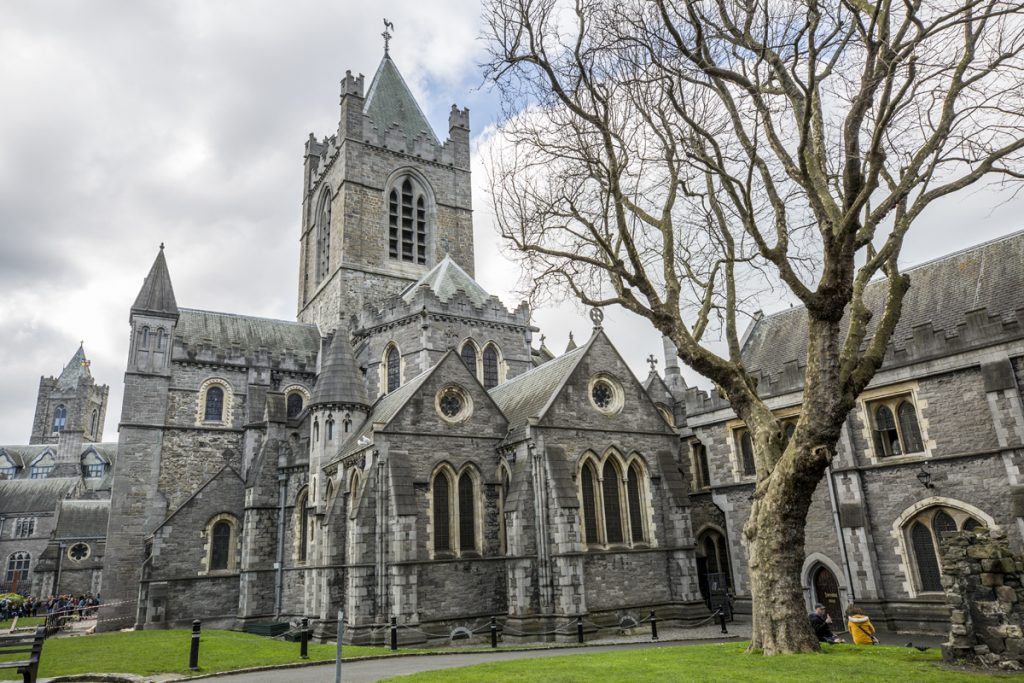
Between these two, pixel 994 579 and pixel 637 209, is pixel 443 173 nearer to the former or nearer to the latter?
pixel 637 209

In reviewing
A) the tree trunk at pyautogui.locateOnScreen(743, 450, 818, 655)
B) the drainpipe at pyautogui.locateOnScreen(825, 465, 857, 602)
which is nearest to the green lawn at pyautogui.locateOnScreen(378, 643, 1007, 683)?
the tree trunk at pyautogui.locateOnScreen(743, 450, 818, 655)

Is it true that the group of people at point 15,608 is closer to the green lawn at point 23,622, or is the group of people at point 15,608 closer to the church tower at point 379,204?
the green lawn at point 23,622

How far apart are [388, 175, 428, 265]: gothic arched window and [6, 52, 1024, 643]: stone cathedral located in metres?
7.01

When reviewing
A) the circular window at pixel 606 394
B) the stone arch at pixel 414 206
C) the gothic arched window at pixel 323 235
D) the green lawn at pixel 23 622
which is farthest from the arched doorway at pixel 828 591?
the green lawn at pixel 23 622

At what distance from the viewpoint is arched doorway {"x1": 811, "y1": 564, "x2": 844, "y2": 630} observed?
786 inches

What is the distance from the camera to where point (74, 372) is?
91625mm

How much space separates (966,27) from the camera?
10.9 meters

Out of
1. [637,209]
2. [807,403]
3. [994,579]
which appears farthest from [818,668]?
[637,209]

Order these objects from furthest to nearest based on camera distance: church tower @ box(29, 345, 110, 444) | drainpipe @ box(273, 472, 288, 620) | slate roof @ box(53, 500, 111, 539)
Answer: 1. church tower @ box(29, 345, 110, 444)
2. slate roof @ box(53, 500, 111, 539)
3. drainpipe @ box(273, 472, 288, 620)

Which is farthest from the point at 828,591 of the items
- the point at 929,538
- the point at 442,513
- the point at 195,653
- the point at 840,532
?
the point at 195,653

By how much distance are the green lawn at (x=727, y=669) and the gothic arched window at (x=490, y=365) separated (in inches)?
762

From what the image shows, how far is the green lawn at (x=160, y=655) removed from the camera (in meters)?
13.3

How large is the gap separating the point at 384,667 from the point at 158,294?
25927mm

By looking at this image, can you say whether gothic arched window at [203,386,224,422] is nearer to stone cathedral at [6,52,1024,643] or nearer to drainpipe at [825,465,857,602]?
stone cathedral at [6,52,1024,643]
